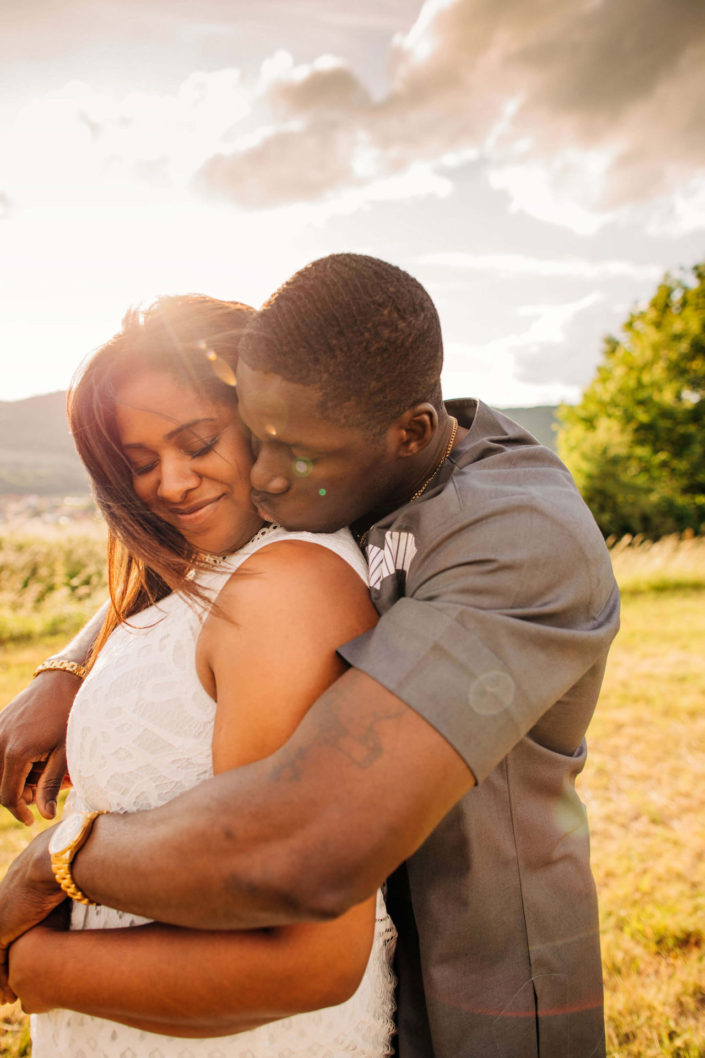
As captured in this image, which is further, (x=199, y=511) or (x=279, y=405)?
(x=199, y=511)

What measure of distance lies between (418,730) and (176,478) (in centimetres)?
117

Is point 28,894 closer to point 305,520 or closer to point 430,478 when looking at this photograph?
point 305,520

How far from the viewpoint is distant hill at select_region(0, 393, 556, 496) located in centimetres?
5269

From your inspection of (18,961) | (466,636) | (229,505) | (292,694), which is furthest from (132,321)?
(18,961)

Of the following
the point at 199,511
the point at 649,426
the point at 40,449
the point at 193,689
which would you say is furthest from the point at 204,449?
the point at 40,449

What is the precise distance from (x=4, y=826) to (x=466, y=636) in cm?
485

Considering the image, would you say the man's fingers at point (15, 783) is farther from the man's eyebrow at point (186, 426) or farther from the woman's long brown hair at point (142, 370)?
the man's eyebrow at point (186, 426)

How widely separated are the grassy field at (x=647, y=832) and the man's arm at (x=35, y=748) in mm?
1724

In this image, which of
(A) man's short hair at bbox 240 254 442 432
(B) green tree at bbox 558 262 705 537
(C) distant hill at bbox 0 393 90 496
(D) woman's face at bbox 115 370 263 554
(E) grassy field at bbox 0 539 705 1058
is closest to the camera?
(A) man's short hair at bbox 240 254 442 432

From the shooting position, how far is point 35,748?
2088 mm

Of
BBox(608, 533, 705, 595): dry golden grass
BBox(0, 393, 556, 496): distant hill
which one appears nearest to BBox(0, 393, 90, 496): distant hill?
BBox(0, 393, 556, 496): distant hill

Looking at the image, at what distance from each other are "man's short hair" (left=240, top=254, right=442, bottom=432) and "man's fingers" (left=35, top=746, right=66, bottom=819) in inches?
56.6

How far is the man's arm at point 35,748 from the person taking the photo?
2.08m

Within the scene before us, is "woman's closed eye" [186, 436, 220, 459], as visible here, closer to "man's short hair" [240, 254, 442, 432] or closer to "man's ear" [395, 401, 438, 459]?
"man's short hair" [240, 254, 442, 432]
